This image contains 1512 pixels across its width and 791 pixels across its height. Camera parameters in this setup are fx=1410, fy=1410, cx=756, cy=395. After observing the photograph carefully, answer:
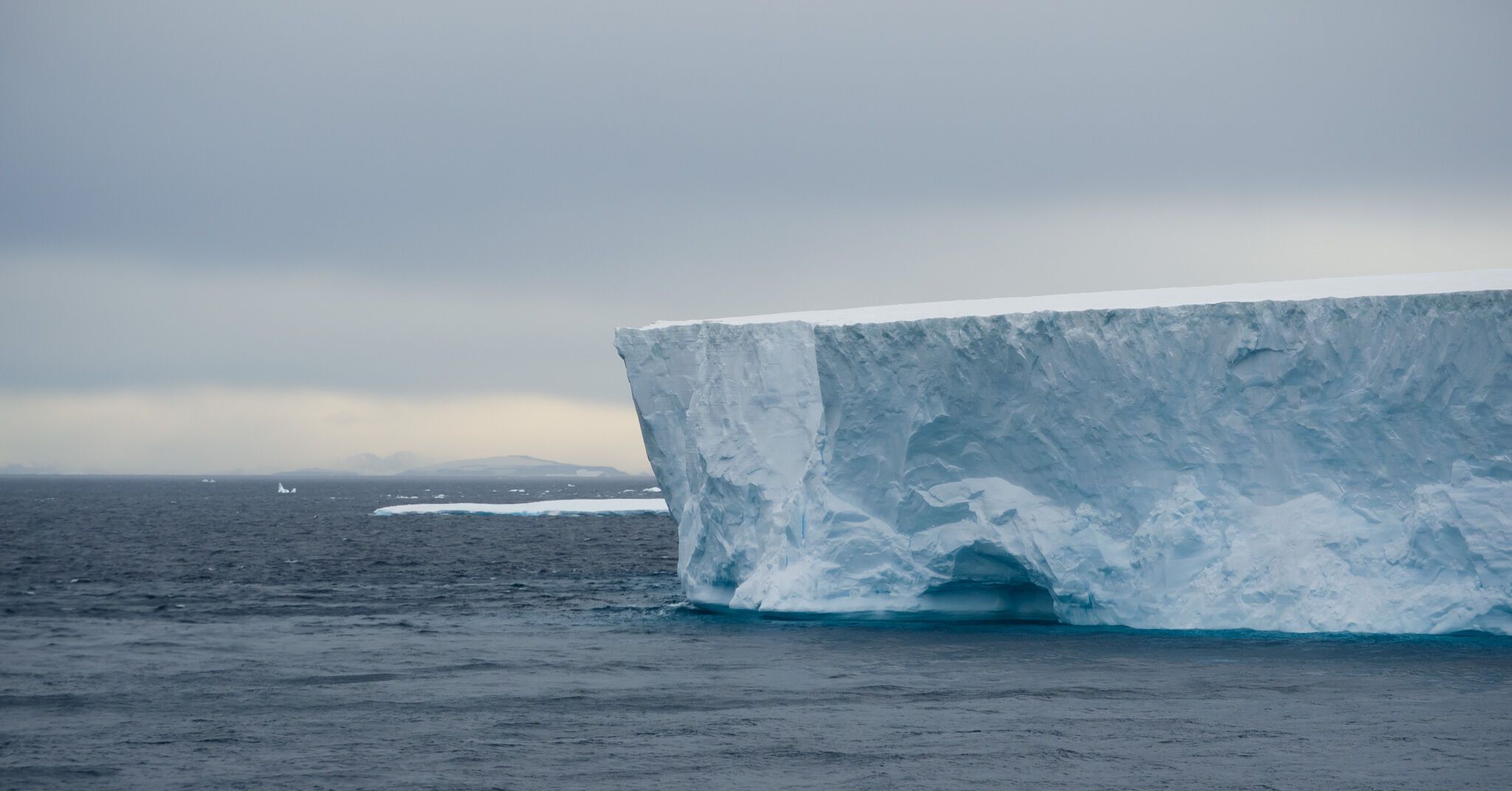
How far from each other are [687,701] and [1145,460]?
722 centimetres

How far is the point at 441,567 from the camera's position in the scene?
29.8 meters

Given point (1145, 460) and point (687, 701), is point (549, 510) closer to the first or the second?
point (1145, 460)

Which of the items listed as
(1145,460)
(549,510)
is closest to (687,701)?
(1145,460)

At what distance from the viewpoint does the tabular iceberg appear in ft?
53.7

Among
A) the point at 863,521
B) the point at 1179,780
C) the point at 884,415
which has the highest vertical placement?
the point at 884,415

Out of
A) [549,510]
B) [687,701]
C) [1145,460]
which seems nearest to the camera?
[687,701]

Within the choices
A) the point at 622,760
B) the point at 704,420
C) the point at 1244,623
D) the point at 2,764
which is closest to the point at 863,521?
the point at 704,420

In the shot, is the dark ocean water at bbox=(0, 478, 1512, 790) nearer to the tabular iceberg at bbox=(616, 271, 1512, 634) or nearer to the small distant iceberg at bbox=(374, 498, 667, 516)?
the tabular iceberg at bbox=(616, 271, 1512, 634)

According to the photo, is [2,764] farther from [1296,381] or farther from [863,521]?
[1296,381]

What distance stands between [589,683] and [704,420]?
648 centimetres

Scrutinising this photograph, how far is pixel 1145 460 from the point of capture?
57.8 feet

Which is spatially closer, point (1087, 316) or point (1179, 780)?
point (1179, 780)

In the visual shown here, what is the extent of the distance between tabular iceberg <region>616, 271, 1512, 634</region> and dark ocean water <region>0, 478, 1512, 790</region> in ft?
2.09

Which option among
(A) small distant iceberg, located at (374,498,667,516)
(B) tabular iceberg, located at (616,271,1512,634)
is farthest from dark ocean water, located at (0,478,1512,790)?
(A) small distant iceberg, located at (374,498,667,516)
